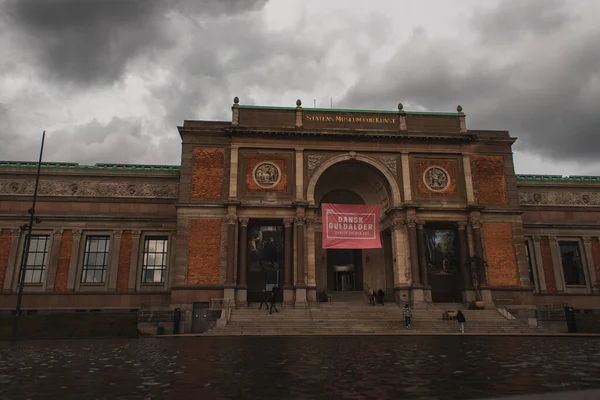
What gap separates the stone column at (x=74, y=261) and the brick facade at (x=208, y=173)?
9.93 m

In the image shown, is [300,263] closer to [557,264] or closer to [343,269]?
[343,269]

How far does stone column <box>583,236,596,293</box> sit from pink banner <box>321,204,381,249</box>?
1905cm

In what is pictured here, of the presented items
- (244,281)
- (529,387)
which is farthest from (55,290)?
(529,387)

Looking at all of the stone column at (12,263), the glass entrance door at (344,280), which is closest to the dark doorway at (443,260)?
the glass entrance door at (344,280)

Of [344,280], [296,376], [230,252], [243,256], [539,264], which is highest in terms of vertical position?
[230,252]

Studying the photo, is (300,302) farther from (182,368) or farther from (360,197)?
(182,368)

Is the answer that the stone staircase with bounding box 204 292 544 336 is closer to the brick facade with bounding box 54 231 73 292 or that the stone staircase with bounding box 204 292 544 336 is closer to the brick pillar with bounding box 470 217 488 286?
the brick pillar with bounding box 470 217 488 286

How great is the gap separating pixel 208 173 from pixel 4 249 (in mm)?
16449

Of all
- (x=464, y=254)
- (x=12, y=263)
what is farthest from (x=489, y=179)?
(x=12, y=263)

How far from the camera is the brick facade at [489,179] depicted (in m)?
33.7

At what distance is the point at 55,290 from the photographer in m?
32.6

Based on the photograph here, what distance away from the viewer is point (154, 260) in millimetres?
34312

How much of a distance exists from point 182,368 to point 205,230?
883 inches

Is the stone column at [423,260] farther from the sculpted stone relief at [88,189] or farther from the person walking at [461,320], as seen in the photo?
the sculpted stone relief at [88,189]
